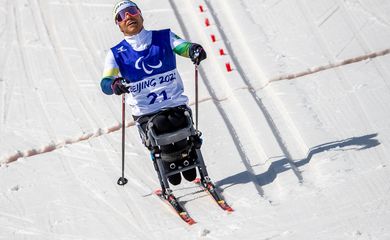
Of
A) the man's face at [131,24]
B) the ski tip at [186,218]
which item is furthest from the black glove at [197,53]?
the ski tip at [186,218]

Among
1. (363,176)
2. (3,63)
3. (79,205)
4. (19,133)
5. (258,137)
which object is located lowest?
(363,176)

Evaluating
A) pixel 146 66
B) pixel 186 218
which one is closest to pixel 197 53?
pixel 146 66

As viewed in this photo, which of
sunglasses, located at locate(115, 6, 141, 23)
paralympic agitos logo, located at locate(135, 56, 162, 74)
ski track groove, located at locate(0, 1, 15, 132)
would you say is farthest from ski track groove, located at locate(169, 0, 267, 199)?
ski track groove, located at locate(0, 1, 15, 132)

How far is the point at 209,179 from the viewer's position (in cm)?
875

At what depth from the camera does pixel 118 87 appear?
324 inches

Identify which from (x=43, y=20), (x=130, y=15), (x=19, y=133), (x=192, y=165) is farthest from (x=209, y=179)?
(x=43, y=20)

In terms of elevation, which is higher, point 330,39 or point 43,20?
point 43,20

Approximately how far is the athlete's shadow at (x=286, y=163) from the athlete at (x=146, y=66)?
105 cm

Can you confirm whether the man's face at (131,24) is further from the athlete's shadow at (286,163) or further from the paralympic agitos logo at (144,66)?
the athlete's shadow at (286,163)

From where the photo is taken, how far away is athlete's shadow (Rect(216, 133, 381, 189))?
903 centimetres

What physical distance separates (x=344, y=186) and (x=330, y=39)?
13.4 feet

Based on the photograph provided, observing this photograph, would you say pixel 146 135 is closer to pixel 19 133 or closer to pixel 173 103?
pixel 173 103

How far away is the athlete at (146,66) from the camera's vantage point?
8.68 metres

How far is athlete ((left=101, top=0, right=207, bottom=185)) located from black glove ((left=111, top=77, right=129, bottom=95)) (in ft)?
1.03
